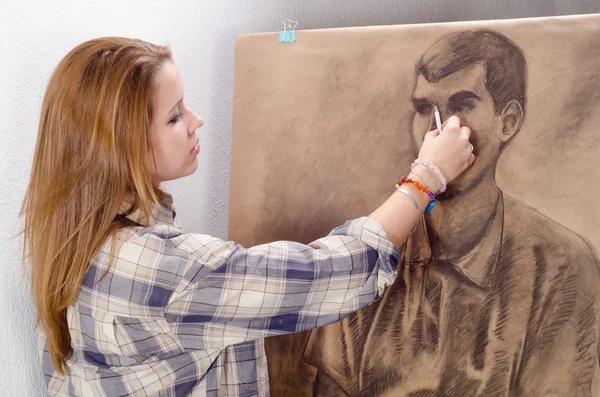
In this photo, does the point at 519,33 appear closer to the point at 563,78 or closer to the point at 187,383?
the point at 563,78

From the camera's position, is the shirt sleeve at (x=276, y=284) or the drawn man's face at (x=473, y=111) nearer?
the shirt sleeve at (x=276, y=284)

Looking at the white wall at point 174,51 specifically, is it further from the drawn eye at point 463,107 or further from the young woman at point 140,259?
the drawn eye at point 463,107

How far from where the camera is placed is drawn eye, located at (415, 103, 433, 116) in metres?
1.05

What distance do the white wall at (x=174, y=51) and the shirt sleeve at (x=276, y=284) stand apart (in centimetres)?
33

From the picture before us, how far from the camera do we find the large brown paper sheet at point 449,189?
37.1 inches

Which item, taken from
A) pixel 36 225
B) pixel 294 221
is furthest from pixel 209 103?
pixel 36 225

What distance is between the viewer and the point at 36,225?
93cm

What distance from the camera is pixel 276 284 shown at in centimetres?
87

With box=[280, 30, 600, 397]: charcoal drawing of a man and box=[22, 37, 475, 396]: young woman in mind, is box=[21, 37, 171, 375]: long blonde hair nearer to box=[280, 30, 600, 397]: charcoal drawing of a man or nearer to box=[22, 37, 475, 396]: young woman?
box=[22, 37, 475, 396]: young woman

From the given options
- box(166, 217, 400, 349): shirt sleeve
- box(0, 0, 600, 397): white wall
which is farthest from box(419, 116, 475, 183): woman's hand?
box(0, 0, 600, 397): white wall

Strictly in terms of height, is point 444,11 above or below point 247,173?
above

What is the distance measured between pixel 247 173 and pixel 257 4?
428 mm

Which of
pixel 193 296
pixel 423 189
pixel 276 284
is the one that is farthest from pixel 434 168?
pixel 193 296

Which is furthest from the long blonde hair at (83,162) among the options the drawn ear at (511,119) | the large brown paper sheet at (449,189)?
the drawn ear at (511,119)
